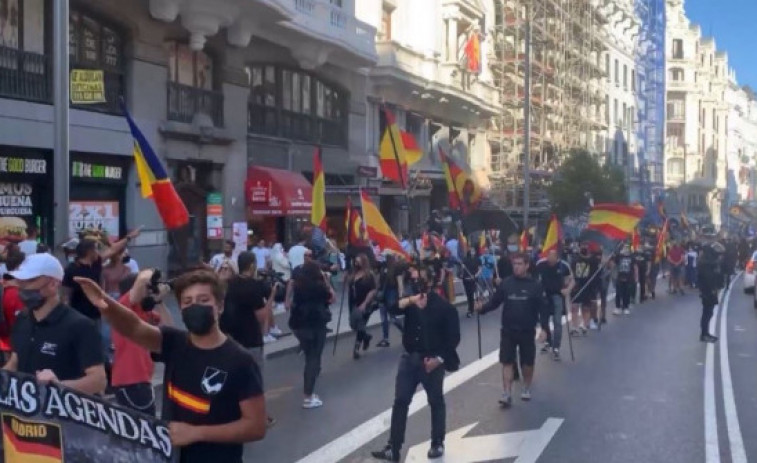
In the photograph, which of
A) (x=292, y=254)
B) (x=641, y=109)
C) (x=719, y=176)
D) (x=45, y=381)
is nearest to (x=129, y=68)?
(x=292, y=254)

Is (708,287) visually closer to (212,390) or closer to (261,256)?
(261,256)

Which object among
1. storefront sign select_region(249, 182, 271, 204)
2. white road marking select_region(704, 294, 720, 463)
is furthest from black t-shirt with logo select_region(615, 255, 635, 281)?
storefront sign select_region(249, 182, 271, 204)

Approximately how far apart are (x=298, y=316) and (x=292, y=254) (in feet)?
25.6

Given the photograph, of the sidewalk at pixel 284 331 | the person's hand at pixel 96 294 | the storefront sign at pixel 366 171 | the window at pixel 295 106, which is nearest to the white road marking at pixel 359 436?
the sidewalk at pixel 284 331

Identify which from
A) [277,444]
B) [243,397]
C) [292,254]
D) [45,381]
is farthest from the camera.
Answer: [292,254]

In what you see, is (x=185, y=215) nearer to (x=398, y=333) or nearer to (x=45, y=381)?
(x=45, y=381)

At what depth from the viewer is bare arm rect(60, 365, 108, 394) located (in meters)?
4.92

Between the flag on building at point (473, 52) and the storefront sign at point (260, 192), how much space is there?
15.7 metres

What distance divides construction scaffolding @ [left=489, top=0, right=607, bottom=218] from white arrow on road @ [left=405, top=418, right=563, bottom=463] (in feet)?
106

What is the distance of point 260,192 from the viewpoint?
24000 mm

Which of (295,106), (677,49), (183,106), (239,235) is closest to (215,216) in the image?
(239,235)

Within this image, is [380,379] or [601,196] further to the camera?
[601,196]

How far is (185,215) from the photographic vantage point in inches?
405

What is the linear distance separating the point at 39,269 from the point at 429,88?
97.6 ft
